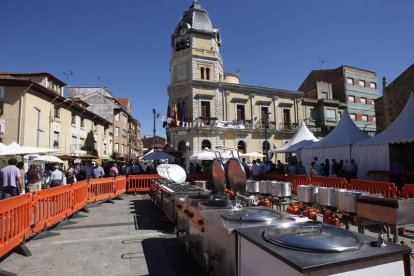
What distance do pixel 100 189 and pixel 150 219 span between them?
389 cm

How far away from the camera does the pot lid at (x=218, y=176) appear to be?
5.02 meters

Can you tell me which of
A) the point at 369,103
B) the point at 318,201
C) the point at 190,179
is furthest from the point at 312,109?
the point at 318,201

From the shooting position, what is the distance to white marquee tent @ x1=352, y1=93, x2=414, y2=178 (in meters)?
12.2

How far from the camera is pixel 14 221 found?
16.6ft

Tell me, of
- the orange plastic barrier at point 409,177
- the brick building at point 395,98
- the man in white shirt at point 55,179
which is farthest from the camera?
the brick building at point 395,98

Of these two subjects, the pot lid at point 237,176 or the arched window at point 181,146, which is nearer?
the pot lid at point 237,176

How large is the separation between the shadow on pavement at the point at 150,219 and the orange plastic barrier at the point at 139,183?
3.74 metres

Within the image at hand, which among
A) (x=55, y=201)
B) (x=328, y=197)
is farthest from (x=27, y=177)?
(x=328, y=197)

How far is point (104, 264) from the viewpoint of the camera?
15.7ft

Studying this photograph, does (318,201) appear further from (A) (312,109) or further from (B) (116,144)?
(B) (116,144)

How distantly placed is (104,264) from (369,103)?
5211 cm

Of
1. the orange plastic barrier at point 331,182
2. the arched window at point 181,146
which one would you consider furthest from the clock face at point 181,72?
the orange plastic barrier at point 331,182

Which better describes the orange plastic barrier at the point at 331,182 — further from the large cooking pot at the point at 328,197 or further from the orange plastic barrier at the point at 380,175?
the large cooking pot at the point at 328,197

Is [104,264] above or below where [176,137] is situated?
below
